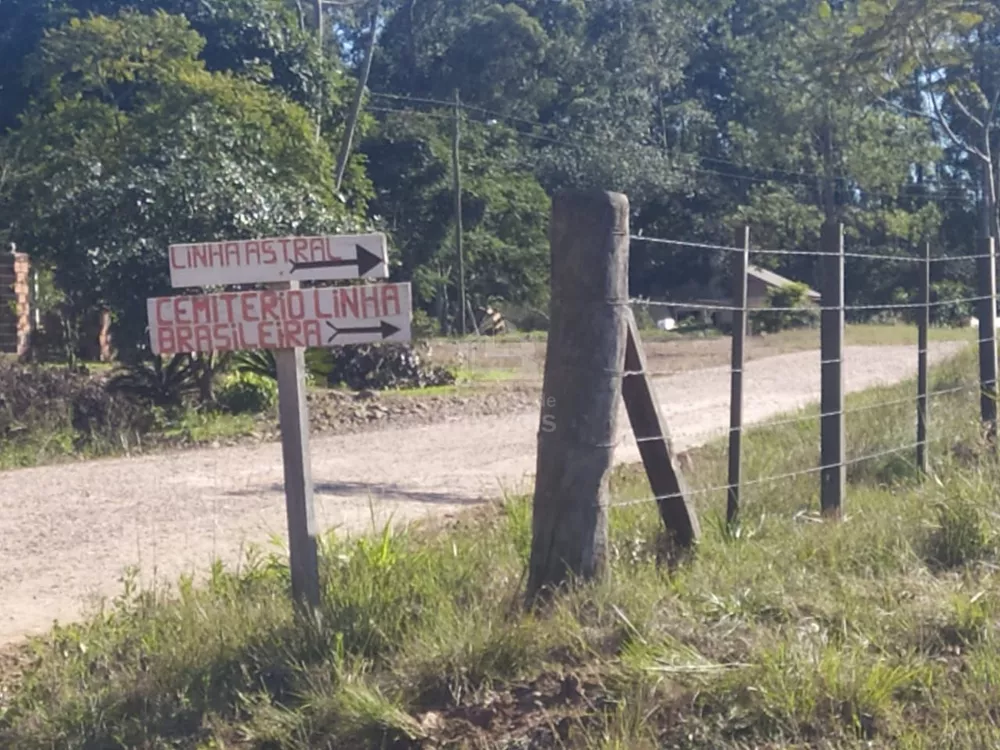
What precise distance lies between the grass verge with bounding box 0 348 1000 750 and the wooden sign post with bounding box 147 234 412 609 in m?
0.34

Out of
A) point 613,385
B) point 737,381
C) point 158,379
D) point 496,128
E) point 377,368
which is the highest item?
point 496,128

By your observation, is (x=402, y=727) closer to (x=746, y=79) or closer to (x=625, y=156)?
(x=625, y=156)

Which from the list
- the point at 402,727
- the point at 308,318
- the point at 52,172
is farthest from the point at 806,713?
the point at 52,172

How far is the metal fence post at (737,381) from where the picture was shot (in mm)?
6930

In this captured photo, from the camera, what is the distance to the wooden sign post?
18.4 feet

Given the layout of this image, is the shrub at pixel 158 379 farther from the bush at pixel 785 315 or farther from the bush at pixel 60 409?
the bush at pixel 785 315

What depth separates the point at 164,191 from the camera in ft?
54.5

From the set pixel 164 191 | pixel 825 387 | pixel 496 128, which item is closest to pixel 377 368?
pixel 164 191

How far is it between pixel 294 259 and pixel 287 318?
24 cm

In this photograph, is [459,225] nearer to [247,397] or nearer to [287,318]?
[247,397]

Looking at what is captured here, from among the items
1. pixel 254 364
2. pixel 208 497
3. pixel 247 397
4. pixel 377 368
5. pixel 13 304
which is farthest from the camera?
pixel 13 304

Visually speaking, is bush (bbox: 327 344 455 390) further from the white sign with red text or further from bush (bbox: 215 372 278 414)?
the white sign with red text

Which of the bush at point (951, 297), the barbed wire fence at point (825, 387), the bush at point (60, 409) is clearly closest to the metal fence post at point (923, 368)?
the barbed wire fence at point (825, 387)

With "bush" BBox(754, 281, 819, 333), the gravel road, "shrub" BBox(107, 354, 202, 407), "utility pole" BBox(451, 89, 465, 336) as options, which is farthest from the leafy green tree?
the gravel road
